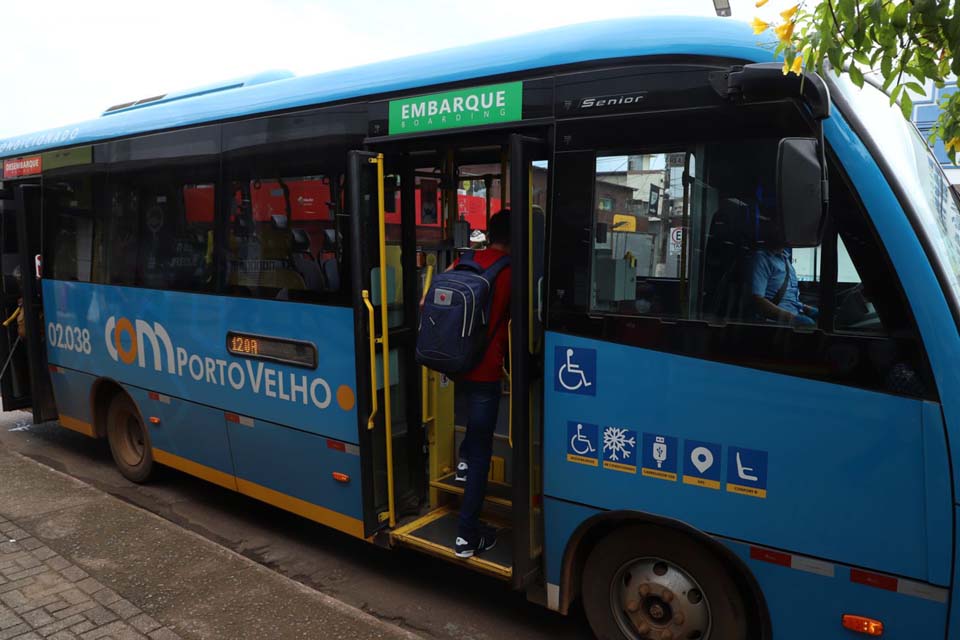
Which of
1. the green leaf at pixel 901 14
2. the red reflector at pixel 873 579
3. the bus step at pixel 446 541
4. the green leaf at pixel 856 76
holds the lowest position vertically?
the bus step at pixel 446 541

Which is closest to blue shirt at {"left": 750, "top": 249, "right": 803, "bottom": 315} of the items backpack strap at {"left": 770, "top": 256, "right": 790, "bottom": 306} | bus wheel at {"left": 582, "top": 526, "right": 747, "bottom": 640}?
backpack strap at {"left": 770, "top": 256, "right": 790, "bottom": 306}

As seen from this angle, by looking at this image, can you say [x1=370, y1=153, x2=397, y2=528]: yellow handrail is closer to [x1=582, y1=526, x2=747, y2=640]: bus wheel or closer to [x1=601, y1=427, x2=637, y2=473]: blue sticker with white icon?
[x1=582, y1=526, x2=747, y2=640]: bus wheel

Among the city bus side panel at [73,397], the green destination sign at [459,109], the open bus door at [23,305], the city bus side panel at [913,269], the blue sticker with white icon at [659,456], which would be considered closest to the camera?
the city bus side panel at [913,269]

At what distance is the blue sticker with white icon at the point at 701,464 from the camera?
3.00 m

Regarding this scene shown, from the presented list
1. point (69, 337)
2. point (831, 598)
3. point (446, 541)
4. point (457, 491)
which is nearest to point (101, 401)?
point (69, 337)

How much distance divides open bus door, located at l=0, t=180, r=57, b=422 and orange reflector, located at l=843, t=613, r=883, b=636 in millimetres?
6990

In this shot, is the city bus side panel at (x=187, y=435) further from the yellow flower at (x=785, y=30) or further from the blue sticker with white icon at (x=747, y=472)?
the yellow flower at (x=785, y=30)

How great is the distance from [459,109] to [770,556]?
2.48 meters

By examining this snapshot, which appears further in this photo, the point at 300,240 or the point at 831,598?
the point at 300,240

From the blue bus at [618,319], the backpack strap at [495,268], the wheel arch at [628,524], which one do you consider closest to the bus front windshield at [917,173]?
the blue bus at [618,319]

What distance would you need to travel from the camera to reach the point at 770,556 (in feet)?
9.59

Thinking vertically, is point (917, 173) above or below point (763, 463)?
above

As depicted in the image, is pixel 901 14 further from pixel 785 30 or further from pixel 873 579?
pixel 873 579

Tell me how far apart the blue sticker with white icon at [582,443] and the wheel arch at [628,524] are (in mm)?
251
